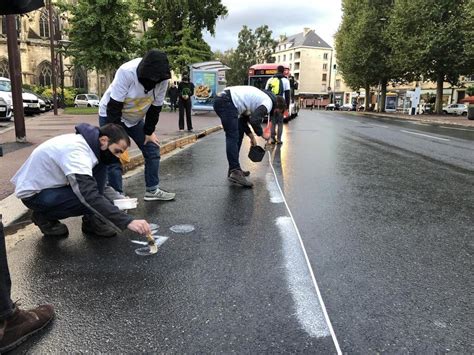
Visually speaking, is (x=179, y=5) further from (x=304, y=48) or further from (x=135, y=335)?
(x=304, y=48)

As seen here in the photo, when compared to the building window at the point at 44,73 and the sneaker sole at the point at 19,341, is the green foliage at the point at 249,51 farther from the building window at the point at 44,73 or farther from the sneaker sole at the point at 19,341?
the sneaker sole at the point at 19,341

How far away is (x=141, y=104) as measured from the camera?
479 cm

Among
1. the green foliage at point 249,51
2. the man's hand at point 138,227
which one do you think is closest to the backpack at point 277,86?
the man's hand at point 138,227

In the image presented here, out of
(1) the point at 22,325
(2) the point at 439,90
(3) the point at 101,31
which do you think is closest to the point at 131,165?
(1) the point at 22,325

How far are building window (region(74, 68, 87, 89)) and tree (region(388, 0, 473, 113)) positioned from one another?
34562 mm

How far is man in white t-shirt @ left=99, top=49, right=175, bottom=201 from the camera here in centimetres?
437

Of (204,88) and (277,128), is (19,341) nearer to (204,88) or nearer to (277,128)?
(277,128)

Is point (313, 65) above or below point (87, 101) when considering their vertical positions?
above

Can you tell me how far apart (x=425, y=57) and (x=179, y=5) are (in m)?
20.9

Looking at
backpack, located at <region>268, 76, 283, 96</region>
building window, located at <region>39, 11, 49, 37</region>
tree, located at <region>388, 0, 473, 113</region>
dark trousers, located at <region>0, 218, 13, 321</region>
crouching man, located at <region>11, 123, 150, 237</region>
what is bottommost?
dark trousers, located at <region>0, 218, 13, 321</region>

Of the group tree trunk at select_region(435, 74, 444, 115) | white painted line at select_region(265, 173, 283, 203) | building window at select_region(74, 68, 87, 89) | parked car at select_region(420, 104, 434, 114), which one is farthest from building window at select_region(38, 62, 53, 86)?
white painted line at select_region(265, 173, 283, 203)

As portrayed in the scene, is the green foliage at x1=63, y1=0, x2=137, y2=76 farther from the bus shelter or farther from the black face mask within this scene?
the black face mask

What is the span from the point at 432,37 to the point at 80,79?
37954 mm

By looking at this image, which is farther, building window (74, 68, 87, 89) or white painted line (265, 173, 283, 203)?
building window (74, 68, 87, 89)
